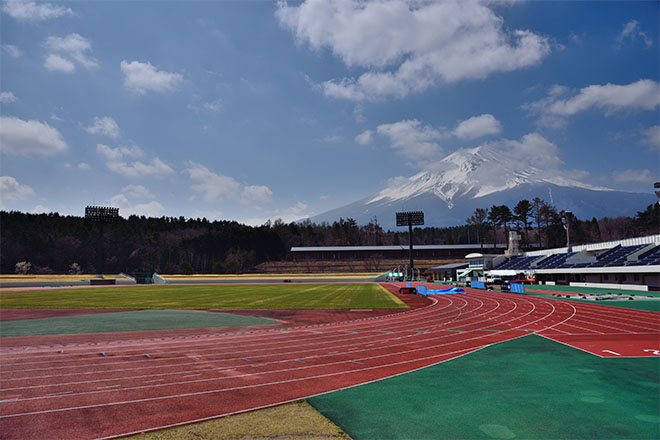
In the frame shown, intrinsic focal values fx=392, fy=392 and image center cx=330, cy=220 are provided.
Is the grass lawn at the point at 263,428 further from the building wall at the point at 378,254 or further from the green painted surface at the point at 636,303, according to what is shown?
the building wall at the point at 378,254

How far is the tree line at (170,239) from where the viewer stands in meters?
114

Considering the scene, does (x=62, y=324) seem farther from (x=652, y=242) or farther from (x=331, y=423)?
(x=652, y=242)

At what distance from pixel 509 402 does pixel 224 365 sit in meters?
8.94

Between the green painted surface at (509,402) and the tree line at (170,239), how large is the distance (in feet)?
332

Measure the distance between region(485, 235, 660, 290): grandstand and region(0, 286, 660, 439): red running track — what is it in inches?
1193

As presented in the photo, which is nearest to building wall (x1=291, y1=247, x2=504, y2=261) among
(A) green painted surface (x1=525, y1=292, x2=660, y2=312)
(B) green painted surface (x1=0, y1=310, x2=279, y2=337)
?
(A) green painted surface (x1=525, y1=292, x2=660, y2=312)

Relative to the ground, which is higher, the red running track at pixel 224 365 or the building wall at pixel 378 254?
the building wall at pixel 378 254

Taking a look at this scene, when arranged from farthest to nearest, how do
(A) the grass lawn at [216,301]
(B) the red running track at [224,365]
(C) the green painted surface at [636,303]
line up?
(A) the grass lawn at [216,301], (C) the green painted surface at [636,303], (B) the red running track at [224,365]

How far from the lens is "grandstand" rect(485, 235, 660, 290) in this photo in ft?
156

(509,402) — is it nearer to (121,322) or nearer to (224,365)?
(224,365)

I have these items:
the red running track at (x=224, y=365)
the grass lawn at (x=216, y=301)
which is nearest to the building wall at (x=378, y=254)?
the grass lawn at (x=216, y=301)

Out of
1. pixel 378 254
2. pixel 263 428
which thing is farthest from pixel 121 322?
pixel 378 254

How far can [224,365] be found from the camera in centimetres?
1349

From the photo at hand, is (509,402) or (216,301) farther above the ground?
(509,402)
